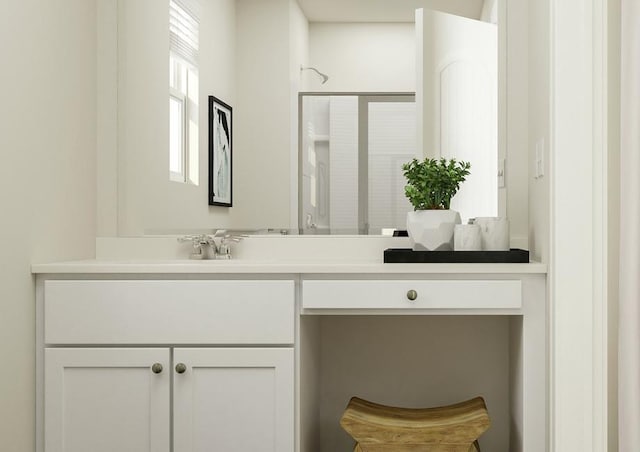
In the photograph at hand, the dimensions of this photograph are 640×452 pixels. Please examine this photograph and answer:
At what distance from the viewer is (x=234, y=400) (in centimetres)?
192

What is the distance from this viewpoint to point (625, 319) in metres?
1.62

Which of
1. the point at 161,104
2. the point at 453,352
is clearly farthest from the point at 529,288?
the point at 161,104

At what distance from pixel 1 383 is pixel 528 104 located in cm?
180

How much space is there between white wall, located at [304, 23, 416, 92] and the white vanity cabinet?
811 mm

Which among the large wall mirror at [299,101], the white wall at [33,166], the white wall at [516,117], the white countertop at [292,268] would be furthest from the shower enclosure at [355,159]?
the white wall at [33,166]

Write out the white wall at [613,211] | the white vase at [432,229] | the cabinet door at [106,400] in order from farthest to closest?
1. the white vase at [432,229]
2. the cabinet door at [106,400]
3. the white wall at [613,211]

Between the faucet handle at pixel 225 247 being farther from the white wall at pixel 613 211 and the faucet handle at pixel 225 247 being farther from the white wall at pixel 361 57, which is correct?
the white wall at pixel 613 211

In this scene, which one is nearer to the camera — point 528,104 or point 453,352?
point 528,104

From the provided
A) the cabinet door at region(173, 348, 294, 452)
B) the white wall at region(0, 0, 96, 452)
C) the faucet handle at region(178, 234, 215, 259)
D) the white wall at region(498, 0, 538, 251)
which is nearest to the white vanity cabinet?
the cabinet door at region(173, 348, 294, 452)

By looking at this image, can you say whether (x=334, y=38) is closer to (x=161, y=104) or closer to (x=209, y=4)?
(x=209, y=4)

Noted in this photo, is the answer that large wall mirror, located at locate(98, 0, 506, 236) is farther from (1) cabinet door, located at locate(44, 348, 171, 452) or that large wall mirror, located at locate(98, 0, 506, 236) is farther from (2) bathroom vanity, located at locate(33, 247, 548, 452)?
(1) cabinet door, located at locate(44, 348, 171, 452)

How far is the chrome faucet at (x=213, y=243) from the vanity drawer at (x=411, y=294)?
1.71 feet

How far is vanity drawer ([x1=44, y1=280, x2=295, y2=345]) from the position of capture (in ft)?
6.29

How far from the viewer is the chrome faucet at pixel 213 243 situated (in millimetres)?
2328
